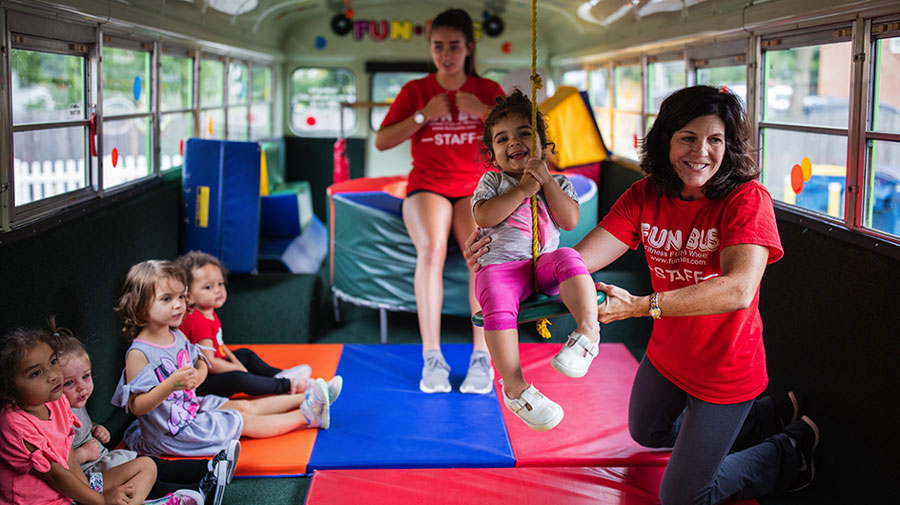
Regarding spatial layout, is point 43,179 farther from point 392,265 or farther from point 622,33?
point 622,33

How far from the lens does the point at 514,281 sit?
297 centimetres

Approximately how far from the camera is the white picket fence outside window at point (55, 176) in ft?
12.4

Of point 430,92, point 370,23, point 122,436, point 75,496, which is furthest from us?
point 370,23

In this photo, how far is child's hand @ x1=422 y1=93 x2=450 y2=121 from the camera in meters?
4.29

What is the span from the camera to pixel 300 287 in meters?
5.48

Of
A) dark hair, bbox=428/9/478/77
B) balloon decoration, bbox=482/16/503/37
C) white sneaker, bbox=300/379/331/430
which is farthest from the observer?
balloon decoration, bbox=482/16/503/37

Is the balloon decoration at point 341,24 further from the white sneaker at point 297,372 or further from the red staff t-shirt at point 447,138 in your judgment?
the white sneaker at point 297,372

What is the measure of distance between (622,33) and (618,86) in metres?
0.87

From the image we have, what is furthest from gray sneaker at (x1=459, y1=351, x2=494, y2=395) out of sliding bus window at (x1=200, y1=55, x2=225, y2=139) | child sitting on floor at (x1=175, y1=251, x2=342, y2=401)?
sliding bus window at (x1=200, y1=55, x2=225, y2=139)

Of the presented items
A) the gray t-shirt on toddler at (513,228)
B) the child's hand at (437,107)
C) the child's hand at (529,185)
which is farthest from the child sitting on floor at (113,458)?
the child's hand at (437,107)

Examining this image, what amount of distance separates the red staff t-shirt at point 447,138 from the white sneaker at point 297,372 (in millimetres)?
1237

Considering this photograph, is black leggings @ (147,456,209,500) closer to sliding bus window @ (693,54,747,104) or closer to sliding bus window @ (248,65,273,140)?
sliding bus window @ (693,54,747,104)

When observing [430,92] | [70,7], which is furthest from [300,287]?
[70,7]

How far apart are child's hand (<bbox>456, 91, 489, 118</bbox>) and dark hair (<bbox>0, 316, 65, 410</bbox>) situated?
8.00 ft
